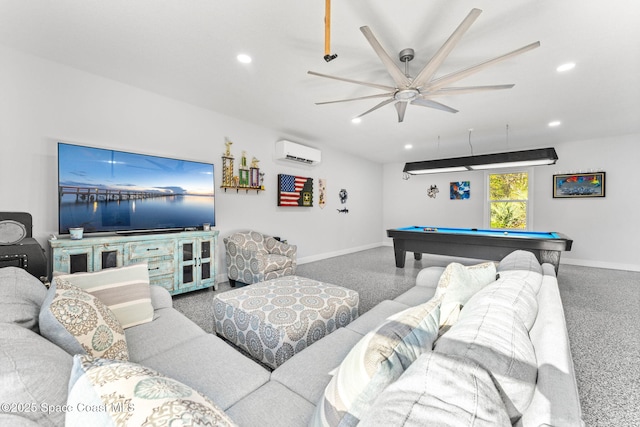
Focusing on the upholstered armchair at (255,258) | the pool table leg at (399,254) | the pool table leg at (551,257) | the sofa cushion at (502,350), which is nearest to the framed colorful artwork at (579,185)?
the pool table leg at (551,257)

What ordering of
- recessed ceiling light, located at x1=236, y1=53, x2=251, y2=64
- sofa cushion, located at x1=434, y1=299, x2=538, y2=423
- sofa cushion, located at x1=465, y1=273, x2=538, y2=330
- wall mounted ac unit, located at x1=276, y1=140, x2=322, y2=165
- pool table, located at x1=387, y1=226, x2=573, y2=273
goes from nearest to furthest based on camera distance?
sofa cushion, located at x1=434, y1=299, x2=538, y2=423
sofa cushion, located at x1=465, y1=273, x2=538, y2=330
recessed ceiling light, located at x1=236, y1=53, x2=251, y2=64
pool table, located at x1=387, y1=226, x2=573, y2=273
wall mounted ac unit, located at x1=276, y1=140, x2=322, y2=165

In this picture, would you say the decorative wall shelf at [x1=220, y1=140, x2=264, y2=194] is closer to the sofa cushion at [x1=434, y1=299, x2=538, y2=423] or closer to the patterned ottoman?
the patterned ottoman

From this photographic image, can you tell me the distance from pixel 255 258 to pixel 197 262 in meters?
0.75

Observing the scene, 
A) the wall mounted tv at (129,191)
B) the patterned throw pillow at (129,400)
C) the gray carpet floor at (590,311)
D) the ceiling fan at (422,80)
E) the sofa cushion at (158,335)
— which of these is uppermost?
the ceiling fan at (422,80)

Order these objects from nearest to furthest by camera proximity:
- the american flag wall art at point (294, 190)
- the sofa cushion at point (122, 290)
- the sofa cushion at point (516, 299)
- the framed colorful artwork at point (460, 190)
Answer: the sofa cushion at point (516, 299) < the sofa cushion at point (122, 290) < the american flag wall art at point (294, 190) < the framed colorful artwork at point (460, 190)

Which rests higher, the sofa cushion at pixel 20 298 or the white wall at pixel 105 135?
the white wall at pixel 105 135

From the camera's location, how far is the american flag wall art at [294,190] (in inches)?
195

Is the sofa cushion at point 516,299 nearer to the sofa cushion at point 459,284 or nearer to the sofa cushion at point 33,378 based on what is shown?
the sofa cushion at point 459,284

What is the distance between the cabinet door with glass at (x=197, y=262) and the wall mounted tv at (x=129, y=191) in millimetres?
337

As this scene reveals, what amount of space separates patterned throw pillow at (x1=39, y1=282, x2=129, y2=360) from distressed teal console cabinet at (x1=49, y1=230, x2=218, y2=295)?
5.73 ft

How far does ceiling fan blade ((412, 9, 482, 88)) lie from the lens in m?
1.56

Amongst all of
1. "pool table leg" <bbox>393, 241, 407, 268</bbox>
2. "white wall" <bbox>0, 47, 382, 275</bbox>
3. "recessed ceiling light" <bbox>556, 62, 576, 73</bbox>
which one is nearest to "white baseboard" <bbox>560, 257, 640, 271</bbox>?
"pool table leg" <bbox>393, 241, 407, 268</bbox>

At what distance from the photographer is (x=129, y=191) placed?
3102 millimetres

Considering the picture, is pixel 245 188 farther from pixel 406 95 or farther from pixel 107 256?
pixel 406 95
